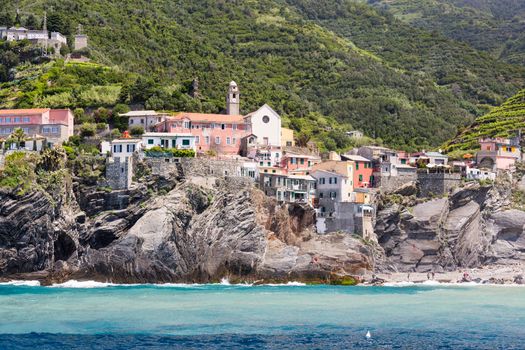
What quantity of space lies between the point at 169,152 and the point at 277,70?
200 feet

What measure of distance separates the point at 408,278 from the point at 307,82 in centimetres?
5971

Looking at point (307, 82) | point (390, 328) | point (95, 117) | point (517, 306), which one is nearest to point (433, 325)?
point (390, 328)

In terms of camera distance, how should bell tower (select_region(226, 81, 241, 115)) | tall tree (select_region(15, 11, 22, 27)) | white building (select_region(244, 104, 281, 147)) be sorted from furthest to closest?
→ tall tree (select_region(15, 11, 22, 27))
bell tower (select_region(226, 81, 241, 115))
white building (select_region(244, 104, 281, 147))

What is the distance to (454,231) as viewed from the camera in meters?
89.1

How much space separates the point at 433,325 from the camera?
182 feet

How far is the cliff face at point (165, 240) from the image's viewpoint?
77875 millimetres

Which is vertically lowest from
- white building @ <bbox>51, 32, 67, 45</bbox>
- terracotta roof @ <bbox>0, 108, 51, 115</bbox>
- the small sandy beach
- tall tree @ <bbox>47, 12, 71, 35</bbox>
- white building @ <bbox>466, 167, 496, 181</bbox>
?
the small sandy beach

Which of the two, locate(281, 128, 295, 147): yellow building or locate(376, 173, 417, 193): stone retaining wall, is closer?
locate(376, 173, 417, 193): stone retaining wall

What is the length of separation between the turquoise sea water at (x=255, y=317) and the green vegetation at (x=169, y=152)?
1276 cm

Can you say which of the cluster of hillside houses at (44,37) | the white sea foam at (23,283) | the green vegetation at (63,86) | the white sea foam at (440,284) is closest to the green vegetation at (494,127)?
the white sea foam at (440,284)

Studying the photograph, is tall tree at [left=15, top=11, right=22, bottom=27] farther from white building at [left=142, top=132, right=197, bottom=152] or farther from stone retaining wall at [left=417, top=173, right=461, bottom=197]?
stone retaining wall at [left=417, top=173, right=461, bottom=197]

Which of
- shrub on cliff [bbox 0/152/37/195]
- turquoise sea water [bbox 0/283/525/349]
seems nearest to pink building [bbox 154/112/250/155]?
shrub on cliff [bbox 0/152/37/195]

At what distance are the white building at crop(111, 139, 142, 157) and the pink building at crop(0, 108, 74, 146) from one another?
20.5ft

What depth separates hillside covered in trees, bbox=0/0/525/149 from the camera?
10356cm
